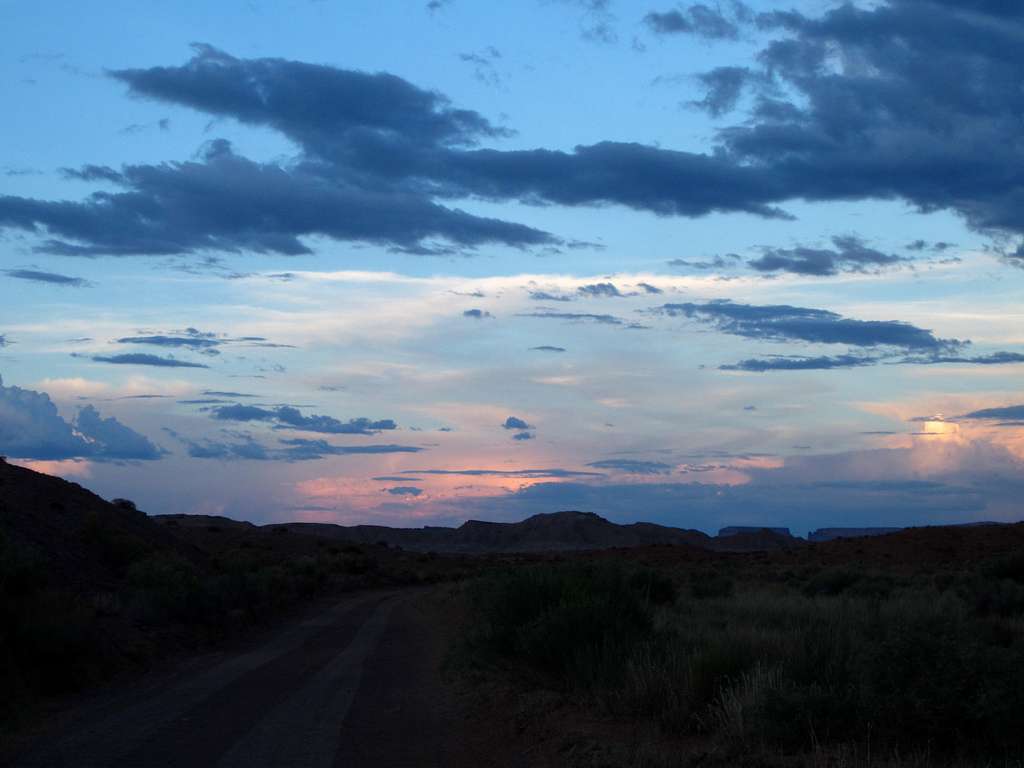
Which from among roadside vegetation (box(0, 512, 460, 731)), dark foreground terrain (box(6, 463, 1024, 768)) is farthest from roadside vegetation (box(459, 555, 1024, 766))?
roadside vegetation (box(0, 512, 460, 731))

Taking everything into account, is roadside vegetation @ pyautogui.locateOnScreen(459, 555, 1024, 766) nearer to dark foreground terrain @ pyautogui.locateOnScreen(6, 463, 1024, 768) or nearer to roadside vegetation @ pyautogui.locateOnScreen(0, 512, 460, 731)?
dark foreground terrain @ pyautogui.locateOnScreen(6, 463, 1024, 768)

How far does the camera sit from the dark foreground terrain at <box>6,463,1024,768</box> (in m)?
9.70

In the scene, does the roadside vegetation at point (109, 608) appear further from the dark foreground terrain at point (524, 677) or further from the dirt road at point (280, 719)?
the dirt road at point (280, 719)

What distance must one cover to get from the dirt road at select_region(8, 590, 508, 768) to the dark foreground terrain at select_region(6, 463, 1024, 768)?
6cm

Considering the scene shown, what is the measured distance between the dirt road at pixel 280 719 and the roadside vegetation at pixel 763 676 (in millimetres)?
1733

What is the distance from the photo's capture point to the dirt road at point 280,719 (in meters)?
11.7

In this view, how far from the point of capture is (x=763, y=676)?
36.9ft

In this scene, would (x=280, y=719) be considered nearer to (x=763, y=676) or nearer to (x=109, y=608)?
(x=763, y=676)

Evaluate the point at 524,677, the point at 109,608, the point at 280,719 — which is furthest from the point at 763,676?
the point at 109,608

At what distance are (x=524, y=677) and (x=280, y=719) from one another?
3.76 meters

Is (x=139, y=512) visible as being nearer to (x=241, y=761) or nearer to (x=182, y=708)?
(x=182, y=708)

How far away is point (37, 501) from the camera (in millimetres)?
44094

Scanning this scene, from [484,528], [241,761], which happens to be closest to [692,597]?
[241,761]

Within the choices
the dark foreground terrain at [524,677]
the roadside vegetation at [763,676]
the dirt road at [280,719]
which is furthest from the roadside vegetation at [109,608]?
the roadside vegetation at [763,676]
